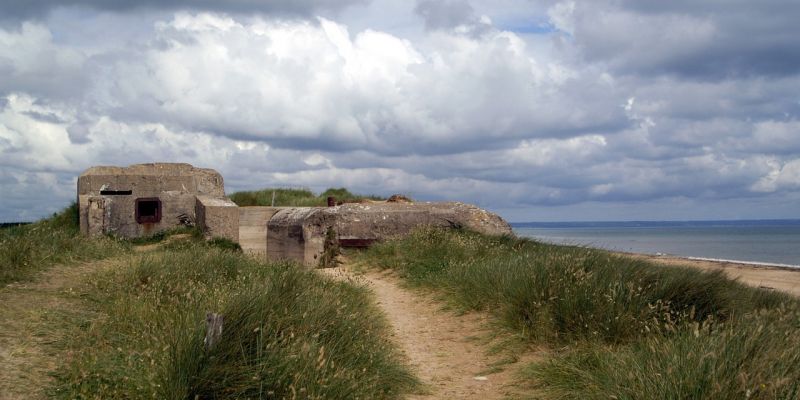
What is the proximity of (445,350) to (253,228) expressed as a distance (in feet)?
26.4

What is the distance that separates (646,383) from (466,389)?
184 centimetres

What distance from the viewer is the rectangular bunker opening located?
14781 millimetres

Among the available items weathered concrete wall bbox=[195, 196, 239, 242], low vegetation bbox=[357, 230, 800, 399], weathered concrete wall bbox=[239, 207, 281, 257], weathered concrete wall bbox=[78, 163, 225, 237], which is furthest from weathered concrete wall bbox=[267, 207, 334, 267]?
weathered concrete wall bbox=[78, 163, 225, 237]

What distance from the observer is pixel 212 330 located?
449cm

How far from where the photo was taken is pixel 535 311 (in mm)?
7016

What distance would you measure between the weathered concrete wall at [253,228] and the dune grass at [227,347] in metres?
6.42

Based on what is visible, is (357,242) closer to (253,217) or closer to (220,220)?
(253,217)

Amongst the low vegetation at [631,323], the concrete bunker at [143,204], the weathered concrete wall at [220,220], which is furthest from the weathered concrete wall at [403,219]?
the low vegetation at [631,323]

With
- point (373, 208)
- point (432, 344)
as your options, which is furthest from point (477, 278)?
point (373, 208)

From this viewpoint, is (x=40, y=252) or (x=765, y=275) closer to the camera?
(x=40, y=252)

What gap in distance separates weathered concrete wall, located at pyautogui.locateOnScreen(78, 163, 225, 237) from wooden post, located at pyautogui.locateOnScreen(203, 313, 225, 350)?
36.4 ft

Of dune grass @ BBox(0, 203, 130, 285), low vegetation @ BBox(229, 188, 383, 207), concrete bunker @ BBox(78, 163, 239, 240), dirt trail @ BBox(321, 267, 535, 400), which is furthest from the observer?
low vegetation @ BBox(229, 188, 383, 207)

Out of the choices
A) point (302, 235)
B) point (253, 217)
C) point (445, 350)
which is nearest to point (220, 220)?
point (253, 217)

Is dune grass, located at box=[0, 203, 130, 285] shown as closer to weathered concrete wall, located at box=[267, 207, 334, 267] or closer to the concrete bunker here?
the concrete bunker
